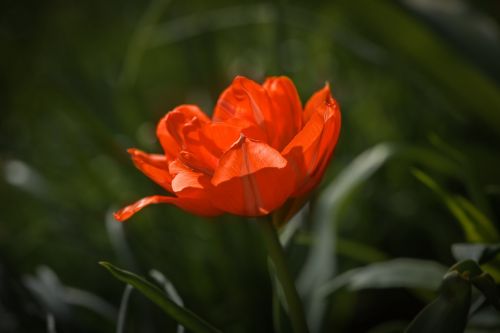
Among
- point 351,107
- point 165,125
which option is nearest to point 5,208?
point 351,107

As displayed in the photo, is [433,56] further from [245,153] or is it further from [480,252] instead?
[245,153]

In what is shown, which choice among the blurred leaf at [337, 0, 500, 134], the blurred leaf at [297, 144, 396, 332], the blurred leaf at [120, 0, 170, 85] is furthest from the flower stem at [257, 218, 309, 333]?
the blurred leaf at [120, 0, 170, 85]

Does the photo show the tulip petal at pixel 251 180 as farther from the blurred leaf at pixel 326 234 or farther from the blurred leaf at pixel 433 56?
the blurred leaf at pixel 433 56

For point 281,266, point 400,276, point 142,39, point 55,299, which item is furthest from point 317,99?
point 142,39

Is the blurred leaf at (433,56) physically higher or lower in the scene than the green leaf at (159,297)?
higher

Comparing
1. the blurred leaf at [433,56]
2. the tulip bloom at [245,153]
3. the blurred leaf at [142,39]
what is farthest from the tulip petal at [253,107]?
the blurred leaf at [142,39]

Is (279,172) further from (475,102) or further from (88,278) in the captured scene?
(88,278)
